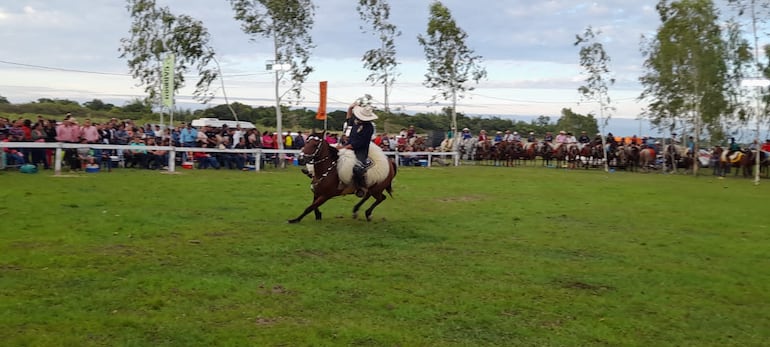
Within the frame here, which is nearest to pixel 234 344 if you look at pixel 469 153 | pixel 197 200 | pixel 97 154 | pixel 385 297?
pixel 385 297

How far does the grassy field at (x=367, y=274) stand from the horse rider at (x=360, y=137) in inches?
41.0

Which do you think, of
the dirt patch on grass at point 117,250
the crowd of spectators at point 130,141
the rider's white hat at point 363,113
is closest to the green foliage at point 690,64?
the crowd of spectators at point 130,141

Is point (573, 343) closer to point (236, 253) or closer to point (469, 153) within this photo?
point (236, 253)

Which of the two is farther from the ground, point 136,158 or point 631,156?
point 631,156

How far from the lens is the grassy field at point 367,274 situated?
263 inches

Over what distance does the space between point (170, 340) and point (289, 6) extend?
29484 mm

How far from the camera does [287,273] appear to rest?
29.0ft

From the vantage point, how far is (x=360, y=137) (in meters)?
13.5

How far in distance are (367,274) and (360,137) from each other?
4.89 meters

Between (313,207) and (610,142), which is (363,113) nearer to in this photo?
(313,207)

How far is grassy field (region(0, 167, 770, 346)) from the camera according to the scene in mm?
6688

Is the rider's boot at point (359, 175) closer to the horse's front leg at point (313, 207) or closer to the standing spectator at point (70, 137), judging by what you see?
the horse's front leg at point (313, 207)

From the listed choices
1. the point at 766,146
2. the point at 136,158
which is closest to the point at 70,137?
the point at 136,158

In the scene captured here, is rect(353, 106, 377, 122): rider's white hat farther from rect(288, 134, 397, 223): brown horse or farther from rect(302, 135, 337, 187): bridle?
rect(302, 135, 337, 187): bridle
